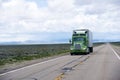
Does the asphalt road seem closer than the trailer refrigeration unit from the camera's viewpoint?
Yes

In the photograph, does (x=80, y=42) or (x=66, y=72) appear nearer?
(x=66, y=72)

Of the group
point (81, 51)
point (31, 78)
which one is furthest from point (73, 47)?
point (31, 78)

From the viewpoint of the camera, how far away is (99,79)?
56.6 ft

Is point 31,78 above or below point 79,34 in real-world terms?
below

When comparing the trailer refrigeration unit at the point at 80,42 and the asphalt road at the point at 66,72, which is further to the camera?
the trailer refrigeration unit at the point at 80,42

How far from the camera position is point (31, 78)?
17.9m

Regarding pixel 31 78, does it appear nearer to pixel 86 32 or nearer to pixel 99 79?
pixel 99 79

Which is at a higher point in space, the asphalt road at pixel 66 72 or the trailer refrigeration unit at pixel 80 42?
the trailer refrigeration unit at pixel 80 42

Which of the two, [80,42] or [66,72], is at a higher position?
[80,42]

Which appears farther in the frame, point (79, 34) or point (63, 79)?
point (79, 34)

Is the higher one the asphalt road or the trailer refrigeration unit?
the trailer refrigeration unit

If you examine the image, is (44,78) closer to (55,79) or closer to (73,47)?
(55,79)

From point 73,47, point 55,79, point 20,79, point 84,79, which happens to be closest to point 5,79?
point 20,79

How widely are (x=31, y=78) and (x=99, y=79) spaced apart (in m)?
3.48
